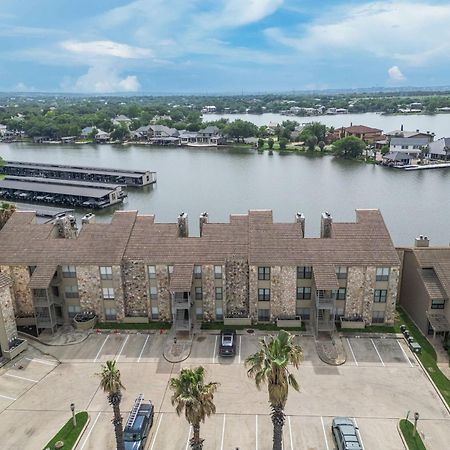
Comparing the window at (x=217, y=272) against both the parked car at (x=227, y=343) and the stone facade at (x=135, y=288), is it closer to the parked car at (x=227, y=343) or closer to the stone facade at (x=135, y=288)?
the parked car at (x=227, y=343)

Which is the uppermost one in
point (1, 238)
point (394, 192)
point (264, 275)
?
point (1, 238)

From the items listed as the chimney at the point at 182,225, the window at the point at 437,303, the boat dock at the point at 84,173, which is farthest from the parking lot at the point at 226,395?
the boat dock at the point at 84,173

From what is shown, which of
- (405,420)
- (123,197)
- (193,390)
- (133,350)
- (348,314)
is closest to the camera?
(193,390)

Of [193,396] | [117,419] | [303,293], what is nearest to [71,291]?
[117,419]

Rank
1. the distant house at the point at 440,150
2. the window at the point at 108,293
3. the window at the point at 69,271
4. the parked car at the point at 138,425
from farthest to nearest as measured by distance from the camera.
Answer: the distant house at the point at 440,150 → the window at the point at 108,293 → the window at the point at 69,271 → the parked car at the point at 138,425

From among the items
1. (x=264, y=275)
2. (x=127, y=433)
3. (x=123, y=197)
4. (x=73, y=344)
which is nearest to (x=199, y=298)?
(x=264, y=275)

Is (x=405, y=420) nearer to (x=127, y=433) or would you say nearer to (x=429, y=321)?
(x=429, y=321)
